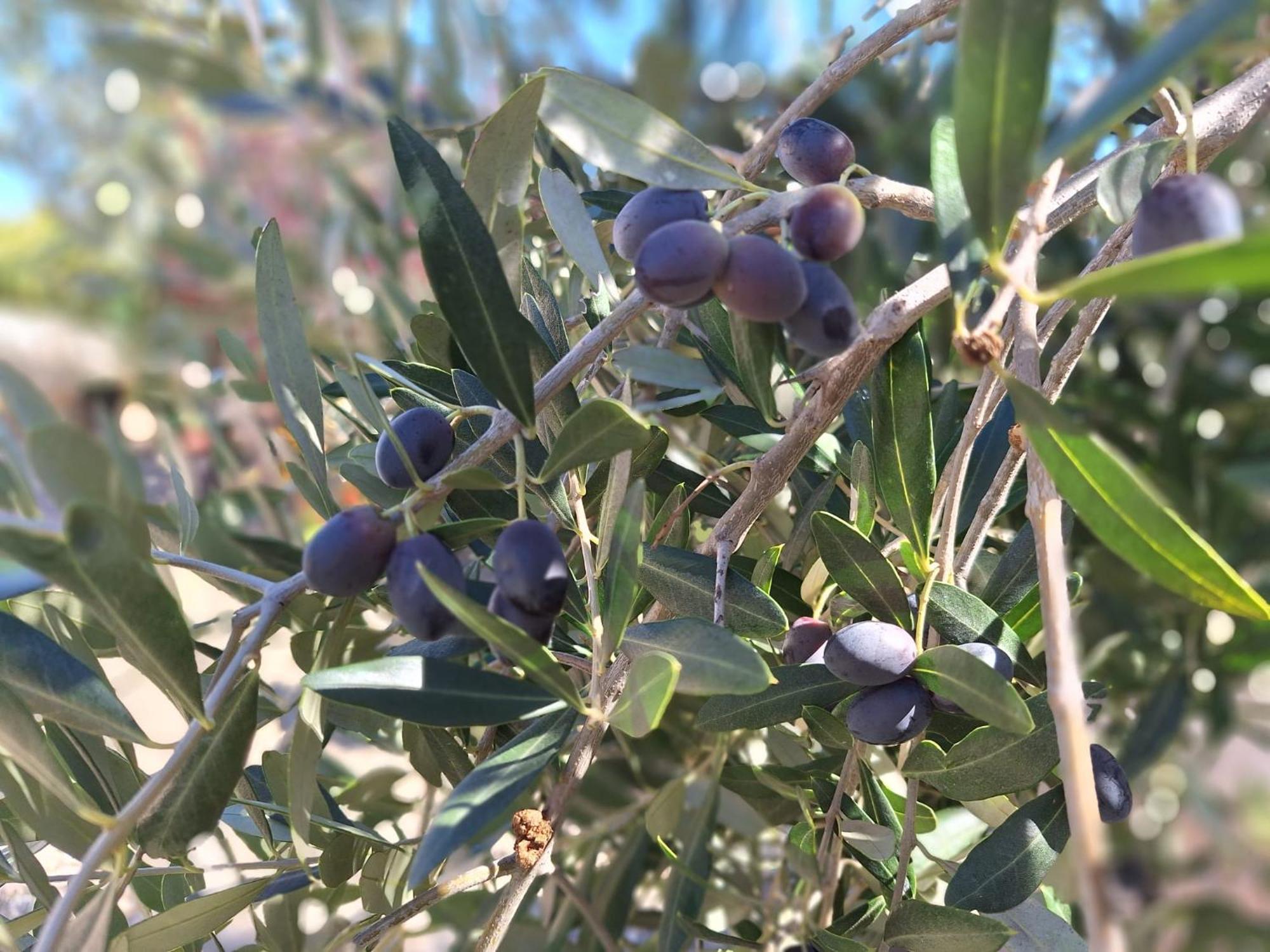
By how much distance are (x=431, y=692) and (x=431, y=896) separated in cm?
14

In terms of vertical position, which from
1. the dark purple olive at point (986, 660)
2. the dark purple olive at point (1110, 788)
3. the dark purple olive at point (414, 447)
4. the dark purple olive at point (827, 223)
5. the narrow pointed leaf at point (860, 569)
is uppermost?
the dark purple olive at point (414, 447)


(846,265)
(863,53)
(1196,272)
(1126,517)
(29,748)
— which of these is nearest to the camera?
(1196,272)

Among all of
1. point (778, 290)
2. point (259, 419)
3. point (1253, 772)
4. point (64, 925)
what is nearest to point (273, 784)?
point (64, 925)

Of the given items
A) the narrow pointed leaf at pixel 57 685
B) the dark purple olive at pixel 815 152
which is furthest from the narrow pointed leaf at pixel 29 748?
the dark purple olive at pixel 815 152

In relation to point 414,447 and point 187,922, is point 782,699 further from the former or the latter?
point 187,922

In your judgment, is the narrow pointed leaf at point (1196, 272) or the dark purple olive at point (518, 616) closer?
the narrow pointed leaf at point (1196, 272)

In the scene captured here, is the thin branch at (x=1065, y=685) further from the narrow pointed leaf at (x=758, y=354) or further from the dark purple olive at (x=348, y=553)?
the dark purple olive at (x=348, y=553)

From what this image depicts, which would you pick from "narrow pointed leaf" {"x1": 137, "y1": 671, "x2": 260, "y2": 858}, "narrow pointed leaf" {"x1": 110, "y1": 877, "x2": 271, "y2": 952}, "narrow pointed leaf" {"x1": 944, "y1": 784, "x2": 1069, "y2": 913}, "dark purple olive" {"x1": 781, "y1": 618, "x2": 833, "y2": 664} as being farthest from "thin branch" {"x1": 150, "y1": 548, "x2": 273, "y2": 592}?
"narrow pointed leaf" {"x1": 944, "y1": 784, "x2": 1069, "y2": 913}

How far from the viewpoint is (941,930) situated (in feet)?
1.58

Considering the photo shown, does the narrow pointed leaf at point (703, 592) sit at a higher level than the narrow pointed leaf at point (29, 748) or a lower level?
lower

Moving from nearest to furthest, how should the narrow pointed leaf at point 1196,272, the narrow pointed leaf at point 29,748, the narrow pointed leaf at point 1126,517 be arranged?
the narrow pointed leaf at point 1196,272, the narrow pointed leaf at point 1126,517, the narrow pointed leaf at point 29,748

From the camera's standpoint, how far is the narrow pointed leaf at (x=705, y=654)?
0.37m

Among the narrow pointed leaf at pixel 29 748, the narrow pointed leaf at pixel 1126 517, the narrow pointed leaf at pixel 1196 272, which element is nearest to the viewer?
the narrow pointed leaf at pixel 1196 272

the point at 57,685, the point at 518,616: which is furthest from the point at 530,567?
the point at 57,685
